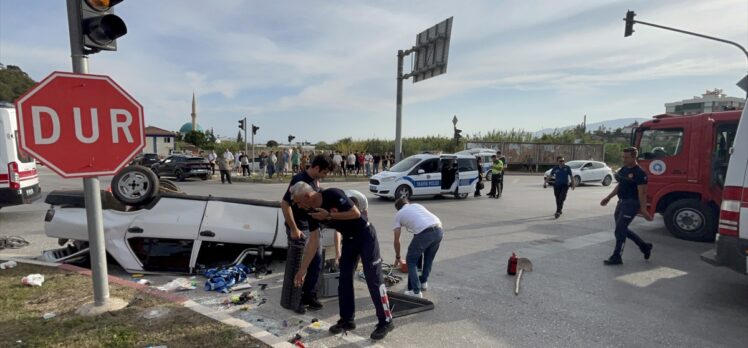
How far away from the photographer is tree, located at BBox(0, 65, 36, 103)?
54.3 metres

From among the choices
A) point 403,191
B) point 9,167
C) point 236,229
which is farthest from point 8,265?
point 403,191

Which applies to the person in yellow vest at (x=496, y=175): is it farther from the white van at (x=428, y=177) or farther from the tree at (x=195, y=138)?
the tree at (x=195, y=138)

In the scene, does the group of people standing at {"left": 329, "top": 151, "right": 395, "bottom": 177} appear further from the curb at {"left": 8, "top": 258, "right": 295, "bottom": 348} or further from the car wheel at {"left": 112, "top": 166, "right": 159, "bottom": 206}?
the curb at {"left": 8, "top": 258, "right": 295, "bottom": 348}

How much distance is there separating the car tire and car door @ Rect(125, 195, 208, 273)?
886 centimetres

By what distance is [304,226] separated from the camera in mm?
4430

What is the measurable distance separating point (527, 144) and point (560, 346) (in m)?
32.3

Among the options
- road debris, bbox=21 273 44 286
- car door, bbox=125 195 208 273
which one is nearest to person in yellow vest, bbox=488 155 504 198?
car door, bbox=125 195 208 273

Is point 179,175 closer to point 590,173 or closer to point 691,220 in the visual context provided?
point 691,220

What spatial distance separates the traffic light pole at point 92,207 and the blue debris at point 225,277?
42.0 inches

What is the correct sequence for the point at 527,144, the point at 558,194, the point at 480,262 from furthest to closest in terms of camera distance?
the point at 527,144
the point at 558,194
the point at 480,262

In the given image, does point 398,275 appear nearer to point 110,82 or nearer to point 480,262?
point 480,262

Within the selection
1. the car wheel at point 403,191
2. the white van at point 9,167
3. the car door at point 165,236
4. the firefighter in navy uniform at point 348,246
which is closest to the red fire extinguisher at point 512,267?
the firefighter in navy uniform at point 348,246

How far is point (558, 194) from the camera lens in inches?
427

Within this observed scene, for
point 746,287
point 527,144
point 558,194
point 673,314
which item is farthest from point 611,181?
point 673,314
